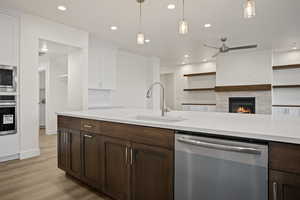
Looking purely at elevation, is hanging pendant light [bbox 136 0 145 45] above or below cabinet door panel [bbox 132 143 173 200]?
above

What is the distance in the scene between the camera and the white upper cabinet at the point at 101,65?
15.5 feet

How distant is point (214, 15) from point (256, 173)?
325 cm

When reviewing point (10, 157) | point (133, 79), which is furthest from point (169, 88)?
point (10, 157)

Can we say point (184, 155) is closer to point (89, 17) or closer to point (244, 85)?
point (89, 17)

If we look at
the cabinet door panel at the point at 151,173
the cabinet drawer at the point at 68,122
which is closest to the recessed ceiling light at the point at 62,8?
the cabinet drawer at the point at 68,122

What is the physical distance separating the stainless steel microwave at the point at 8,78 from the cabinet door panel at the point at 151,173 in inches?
112

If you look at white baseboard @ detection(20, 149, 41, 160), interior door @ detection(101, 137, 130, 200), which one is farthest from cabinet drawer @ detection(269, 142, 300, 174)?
white baseboard @ detection(20, 149, 41, 160)

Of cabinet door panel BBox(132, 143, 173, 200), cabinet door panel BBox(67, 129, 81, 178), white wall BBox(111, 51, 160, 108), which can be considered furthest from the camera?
white wall BBox(111, 51, 160, 108)

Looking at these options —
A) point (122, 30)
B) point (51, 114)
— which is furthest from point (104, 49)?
point (51, 114)

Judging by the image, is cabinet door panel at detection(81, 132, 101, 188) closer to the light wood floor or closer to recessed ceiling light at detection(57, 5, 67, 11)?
the light wood floor

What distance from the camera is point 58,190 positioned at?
2080 millimetres

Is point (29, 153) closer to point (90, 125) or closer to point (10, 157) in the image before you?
point (10, 157)

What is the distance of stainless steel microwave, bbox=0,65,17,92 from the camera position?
9.93 ft

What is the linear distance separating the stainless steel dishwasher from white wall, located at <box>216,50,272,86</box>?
19.2ft
